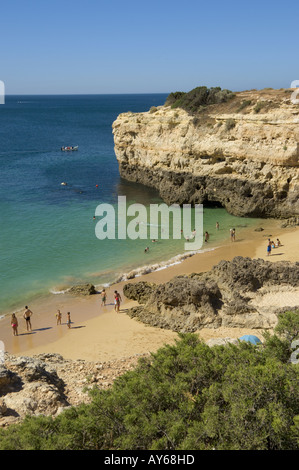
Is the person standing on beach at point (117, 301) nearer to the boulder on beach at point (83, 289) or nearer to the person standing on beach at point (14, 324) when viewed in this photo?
the boulder on beach at point (83, 289)

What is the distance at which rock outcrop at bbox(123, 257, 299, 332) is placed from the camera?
1596 centimetres

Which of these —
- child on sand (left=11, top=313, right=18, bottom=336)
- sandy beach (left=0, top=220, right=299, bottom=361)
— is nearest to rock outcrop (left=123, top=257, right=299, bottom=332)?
sandy beach (left=0, top=220, right=299, bottom=361)

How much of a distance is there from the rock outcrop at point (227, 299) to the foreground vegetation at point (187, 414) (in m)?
7.15

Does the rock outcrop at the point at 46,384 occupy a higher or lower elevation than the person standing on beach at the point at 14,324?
higher

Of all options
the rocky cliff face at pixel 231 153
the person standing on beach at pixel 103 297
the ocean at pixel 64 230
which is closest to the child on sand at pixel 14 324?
the ocean at pixel 64 230

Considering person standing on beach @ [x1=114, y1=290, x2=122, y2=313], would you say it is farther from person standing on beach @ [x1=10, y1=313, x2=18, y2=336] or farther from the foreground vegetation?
the foreground vegetation

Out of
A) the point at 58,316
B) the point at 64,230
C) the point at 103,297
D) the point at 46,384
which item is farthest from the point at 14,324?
the point at 64,230

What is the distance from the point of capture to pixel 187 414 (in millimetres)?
7664

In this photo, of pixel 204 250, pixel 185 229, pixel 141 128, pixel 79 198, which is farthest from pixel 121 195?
pixel 204 250

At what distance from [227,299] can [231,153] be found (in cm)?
1765

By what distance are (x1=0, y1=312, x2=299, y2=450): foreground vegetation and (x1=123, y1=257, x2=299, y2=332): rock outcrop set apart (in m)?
7.15

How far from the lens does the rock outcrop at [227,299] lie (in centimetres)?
1596

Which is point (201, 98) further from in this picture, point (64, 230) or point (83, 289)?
point (83, 289)

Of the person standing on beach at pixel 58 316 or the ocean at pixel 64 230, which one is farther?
the ocean at pixel 64 230
